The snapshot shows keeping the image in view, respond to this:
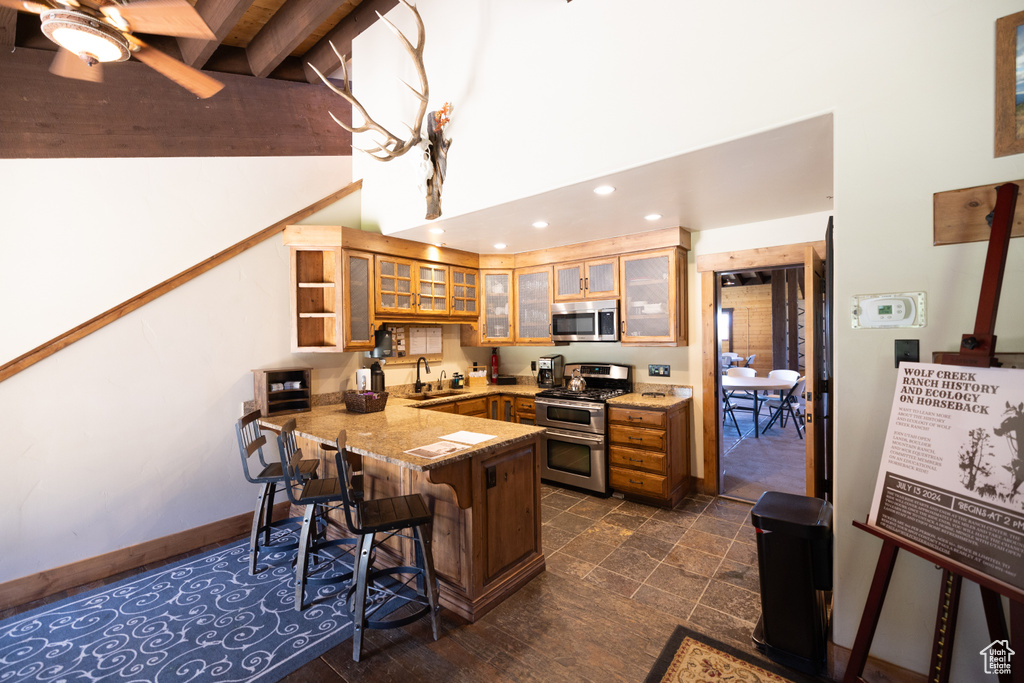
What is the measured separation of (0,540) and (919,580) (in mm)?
4489

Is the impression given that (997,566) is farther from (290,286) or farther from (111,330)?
(111,330)

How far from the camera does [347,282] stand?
3.45 m

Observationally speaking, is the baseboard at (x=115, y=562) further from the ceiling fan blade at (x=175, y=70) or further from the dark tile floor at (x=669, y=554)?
the ceiling fan blade at (x=175, y=70)

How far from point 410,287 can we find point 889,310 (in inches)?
133

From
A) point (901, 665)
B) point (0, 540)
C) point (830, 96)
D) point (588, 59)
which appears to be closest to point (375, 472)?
point (0, 540)

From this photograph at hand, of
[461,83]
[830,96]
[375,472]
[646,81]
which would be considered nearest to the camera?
[830,96]

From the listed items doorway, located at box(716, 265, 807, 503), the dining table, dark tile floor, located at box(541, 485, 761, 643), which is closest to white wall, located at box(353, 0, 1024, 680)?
dark tile floor, located at box(541, 485, 761, 643)

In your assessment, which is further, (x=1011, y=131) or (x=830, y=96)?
(x=830, y=96)

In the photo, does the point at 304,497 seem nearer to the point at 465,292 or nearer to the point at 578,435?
the point at 578,435

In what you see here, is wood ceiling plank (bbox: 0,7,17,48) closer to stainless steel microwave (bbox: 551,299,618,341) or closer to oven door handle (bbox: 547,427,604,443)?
stainless steel microwave (bbox: 551,299,618,341)

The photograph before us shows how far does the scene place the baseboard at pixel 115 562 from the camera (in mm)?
2424

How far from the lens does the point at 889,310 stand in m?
1.65

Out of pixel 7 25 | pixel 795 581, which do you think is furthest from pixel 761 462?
pixel 7 25

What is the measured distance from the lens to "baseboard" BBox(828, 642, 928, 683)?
160 centimetres
